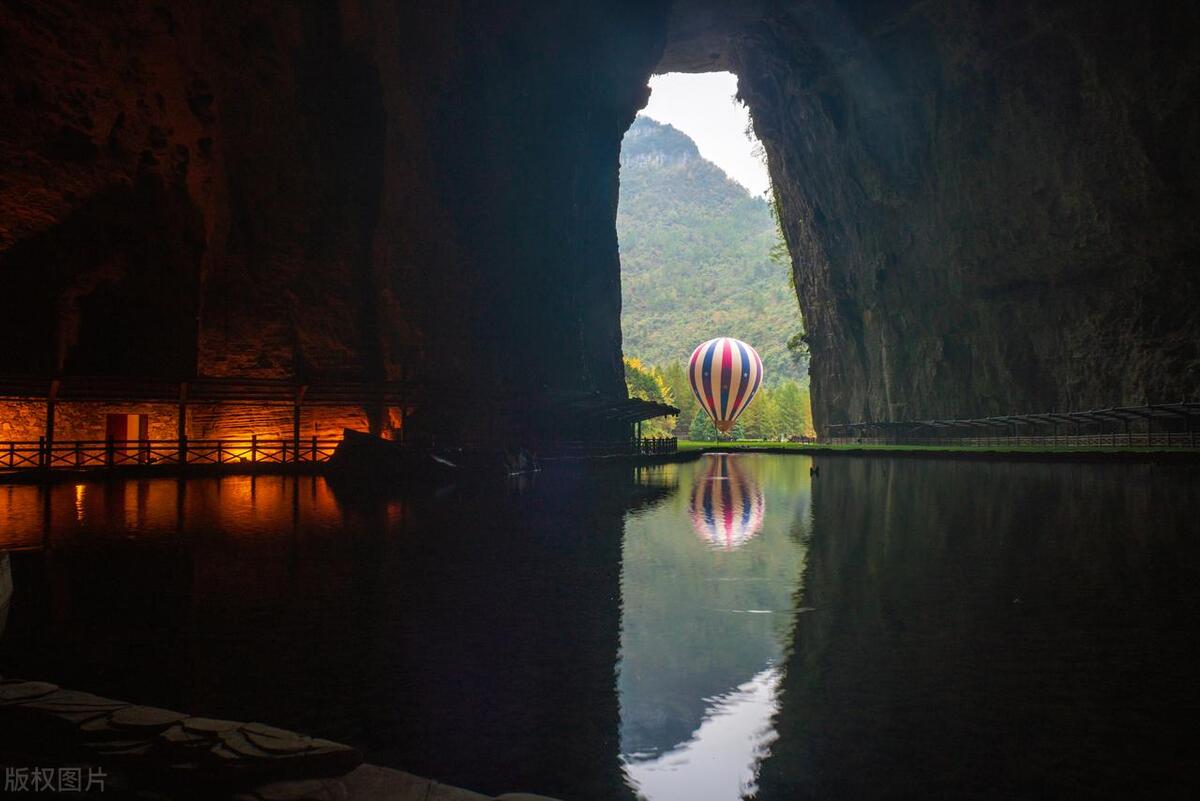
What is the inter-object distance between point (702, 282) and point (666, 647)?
168m

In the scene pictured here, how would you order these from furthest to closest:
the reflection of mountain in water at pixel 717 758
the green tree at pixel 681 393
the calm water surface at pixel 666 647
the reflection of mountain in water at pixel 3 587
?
the green tree at pixel 681 393
the reflection of mountain in water at pixel 3 587
the calm water surface at pixel 666 647
the reflection of mountain in water at pixel 717 758

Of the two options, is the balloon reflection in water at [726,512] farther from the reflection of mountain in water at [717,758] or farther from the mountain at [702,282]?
the mountain at [702,282]

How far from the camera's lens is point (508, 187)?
3897 cm

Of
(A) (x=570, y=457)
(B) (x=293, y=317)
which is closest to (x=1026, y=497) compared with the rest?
(A) (x=570, y=457)

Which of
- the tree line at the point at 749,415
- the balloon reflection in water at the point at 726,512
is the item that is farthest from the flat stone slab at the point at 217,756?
the tree line at the point at 749,415

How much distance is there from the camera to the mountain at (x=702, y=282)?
153m

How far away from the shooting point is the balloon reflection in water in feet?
35.9

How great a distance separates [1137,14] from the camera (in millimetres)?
32844

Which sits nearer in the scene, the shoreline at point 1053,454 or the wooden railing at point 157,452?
the wooden railing at point 157,452

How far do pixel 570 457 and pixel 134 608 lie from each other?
29.4 m

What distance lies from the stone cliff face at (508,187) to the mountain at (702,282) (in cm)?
8873

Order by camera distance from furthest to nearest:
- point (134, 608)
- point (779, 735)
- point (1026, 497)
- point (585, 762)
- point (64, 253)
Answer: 1. point (64, 253)
2. point (1026, 497)
3. point (134, 608)
4. point (779, 735)
5. point (585, 762)

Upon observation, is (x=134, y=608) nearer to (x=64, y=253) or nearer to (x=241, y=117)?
(x=64, y=253)

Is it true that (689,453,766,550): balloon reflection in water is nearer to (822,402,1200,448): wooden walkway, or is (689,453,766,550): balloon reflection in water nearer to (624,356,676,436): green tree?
(822,402,1200,448): wooden walkway
